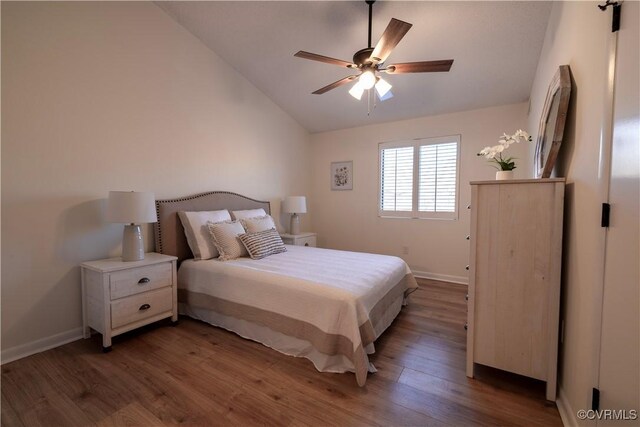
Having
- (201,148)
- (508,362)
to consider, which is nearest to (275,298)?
(508,362)

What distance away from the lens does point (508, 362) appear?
1.72 meters

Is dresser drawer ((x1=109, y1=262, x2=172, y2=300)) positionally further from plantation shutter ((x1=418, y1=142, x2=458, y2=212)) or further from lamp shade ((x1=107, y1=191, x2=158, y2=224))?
plantation shutter ((x1=418, y1=142, x2=458, y2=212))

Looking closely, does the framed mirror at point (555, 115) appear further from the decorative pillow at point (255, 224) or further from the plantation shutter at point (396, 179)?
the decorative pillow at point (255, 224)

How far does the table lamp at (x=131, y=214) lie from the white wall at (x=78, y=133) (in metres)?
0.32

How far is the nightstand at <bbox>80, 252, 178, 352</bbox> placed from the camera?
2.12 metres

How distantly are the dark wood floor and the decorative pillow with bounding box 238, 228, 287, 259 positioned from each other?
872 mm

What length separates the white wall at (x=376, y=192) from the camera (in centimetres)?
365

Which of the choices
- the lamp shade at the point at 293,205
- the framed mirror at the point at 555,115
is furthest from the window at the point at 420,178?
the framed mirror at the point at 555,115

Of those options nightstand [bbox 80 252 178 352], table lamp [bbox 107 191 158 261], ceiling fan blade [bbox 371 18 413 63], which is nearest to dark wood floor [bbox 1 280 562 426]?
nightstand [bbox 80 252 178 352]

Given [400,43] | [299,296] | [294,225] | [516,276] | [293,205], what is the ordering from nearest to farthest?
[516,276], [299,296], [400,43], [293,205], [294,225]

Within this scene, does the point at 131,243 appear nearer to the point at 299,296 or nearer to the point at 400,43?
the point at 299,296

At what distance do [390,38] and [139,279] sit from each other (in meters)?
2.67

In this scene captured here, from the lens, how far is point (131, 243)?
2.38 metres

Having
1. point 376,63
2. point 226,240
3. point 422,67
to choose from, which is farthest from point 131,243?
point 422,67
